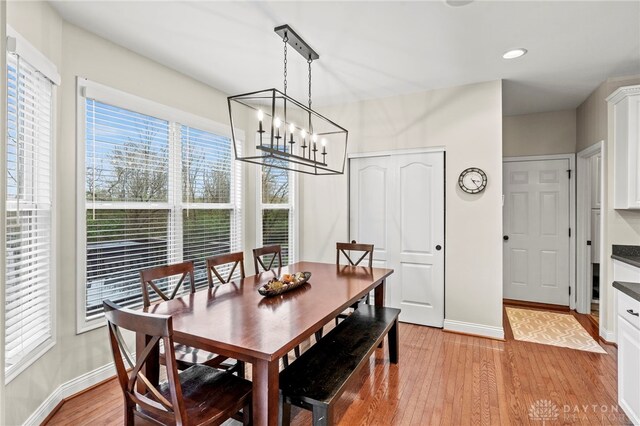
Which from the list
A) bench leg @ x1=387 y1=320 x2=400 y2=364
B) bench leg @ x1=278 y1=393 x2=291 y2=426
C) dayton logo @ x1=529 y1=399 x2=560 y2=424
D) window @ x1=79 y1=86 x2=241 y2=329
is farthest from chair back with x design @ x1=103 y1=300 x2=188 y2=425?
dayton logo @ x1=529 y1=399 x2=560 y2=424

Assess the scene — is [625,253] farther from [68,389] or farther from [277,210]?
[68,389]

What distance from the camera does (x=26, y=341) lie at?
203 centimetres

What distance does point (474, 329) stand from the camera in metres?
3.61

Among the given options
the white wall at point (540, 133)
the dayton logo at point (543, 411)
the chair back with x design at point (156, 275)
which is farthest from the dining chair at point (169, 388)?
the white wall at point (540, 133)

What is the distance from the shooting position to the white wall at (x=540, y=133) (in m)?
4.51

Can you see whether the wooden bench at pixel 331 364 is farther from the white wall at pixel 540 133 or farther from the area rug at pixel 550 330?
the white wall at pixel 540 133

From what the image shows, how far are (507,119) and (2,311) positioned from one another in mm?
5662

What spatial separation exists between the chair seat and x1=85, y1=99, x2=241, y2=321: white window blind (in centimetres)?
136

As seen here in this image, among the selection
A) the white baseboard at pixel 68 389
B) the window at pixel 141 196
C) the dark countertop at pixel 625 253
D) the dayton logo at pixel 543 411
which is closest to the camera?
the white baseboard at pixel 68 389

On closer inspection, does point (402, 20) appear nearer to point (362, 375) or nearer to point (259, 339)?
point (259, 339)

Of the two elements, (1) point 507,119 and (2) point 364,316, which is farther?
(1) point 507,119

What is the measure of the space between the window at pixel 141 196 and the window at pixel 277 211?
2.09 feet

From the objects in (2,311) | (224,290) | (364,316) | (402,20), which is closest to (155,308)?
(224,290)

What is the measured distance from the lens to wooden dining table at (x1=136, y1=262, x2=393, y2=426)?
1.48m
